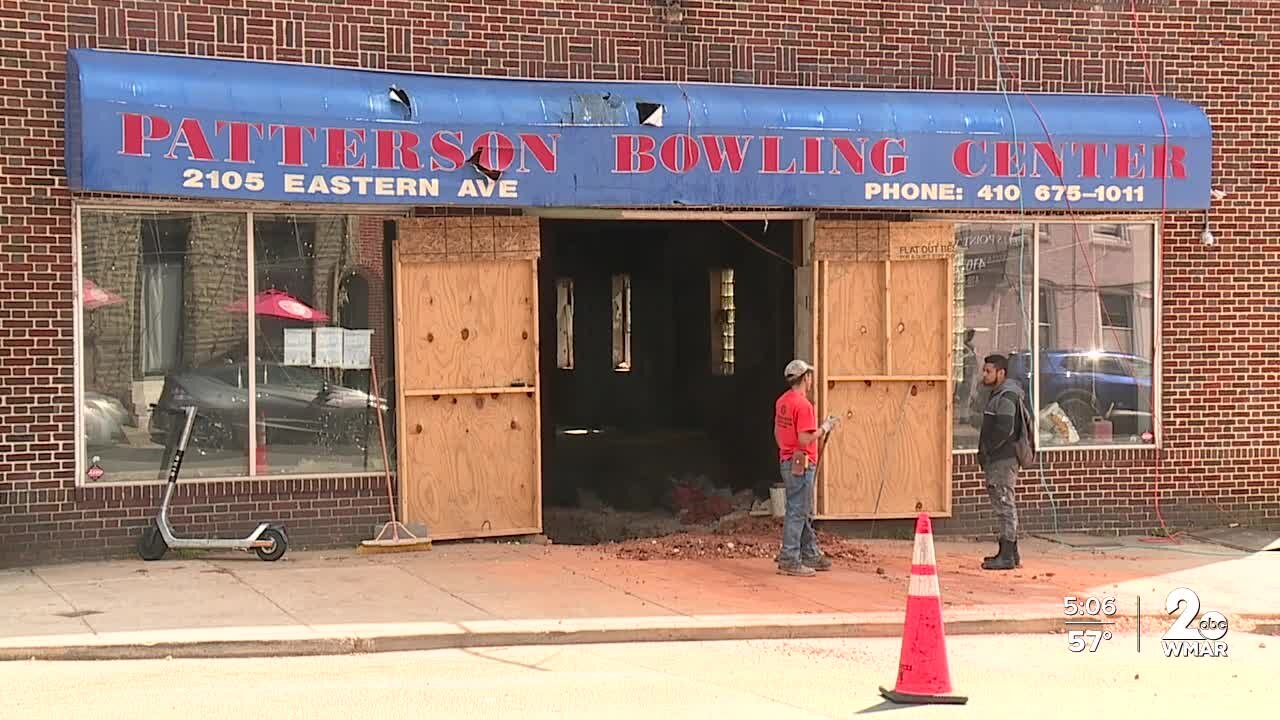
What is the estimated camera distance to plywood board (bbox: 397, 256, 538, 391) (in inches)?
503

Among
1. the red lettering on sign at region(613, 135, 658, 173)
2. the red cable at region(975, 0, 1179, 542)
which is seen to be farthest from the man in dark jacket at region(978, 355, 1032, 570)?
the red lettering on sign at region(613, 135, 658, 173)

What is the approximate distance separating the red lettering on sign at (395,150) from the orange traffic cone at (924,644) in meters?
5.87

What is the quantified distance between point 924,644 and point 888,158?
6258 millimetres

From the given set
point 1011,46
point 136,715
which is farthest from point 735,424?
point 136,715

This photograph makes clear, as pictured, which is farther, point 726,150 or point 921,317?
point 921,317

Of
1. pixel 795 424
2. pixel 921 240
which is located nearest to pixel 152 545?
Result: pixel 795 424

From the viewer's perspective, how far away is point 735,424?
59.9 ft

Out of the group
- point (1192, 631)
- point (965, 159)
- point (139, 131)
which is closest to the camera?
point (1192, 631)

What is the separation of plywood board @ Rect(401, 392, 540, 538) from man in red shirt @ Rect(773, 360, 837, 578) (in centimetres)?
243

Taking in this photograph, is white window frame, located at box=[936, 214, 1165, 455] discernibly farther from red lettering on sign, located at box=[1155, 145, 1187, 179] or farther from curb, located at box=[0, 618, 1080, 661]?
curb, located at box=[0, 618, 1080, 661]

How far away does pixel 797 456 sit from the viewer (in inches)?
463

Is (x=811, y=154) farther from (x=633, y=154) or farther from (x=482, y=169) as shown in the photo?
(x=482, y=169)

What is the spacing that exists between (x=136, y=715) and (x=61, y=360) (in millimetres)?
4941

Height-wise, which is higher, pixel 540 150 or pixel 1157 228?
pixel 540 150
